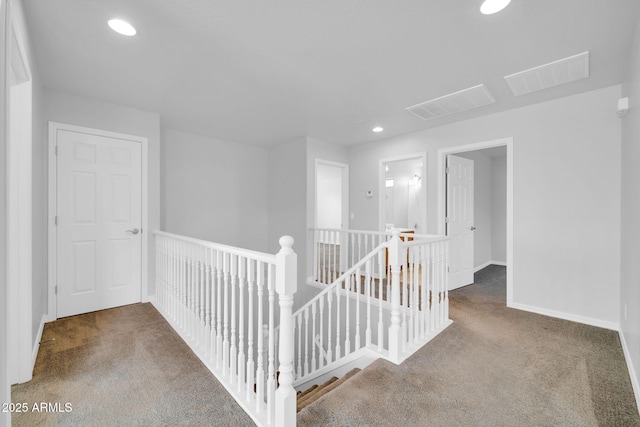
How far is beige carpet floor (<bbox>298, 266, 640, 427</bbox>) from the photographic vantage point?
1.62 m

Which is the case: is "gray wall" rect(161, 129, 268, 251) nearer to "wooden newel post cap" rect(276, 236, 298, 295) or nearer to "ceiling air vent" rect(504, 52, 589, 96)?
"wooden newel post cap" rect(276, 236, 298, 295)

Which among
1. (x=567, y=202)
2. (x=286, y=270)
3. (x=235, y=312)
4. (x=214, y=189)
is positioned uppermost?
(x=214, y=189)

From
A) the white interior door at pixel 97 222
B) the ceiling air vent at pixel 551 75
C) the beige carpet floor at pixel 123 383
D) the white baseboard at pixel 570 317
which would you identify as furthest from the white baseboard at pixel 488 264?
the white interior door at pixel 97 222

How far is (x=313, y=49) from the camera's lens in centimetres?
222

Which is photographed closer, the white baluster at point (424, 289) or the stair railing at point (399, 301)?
the stair railing at point (399, 301)

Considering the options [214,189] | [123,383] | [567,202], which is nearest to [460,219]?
[567,202]

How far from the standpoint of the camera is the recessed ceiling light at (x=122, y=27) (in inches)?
75.7

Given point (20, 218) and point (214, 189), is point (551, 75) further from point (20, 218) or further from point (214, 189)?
point (214, 189)

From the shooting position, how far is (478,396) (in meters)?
1.81

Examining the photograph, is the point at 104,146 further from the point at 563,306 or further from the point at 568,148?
the point at 563,306

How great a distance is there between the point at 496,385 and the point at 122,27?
142 inches

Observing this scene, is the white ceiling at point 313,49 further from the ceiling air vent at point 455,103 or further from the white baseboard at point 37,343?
the white baseboard at point 37,343

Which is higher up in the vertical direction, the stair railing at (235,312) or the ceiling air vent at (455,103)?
the ceiling air vent at (455,103)

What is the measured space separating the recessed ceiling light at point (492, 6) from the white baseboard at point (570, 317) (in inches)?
123
